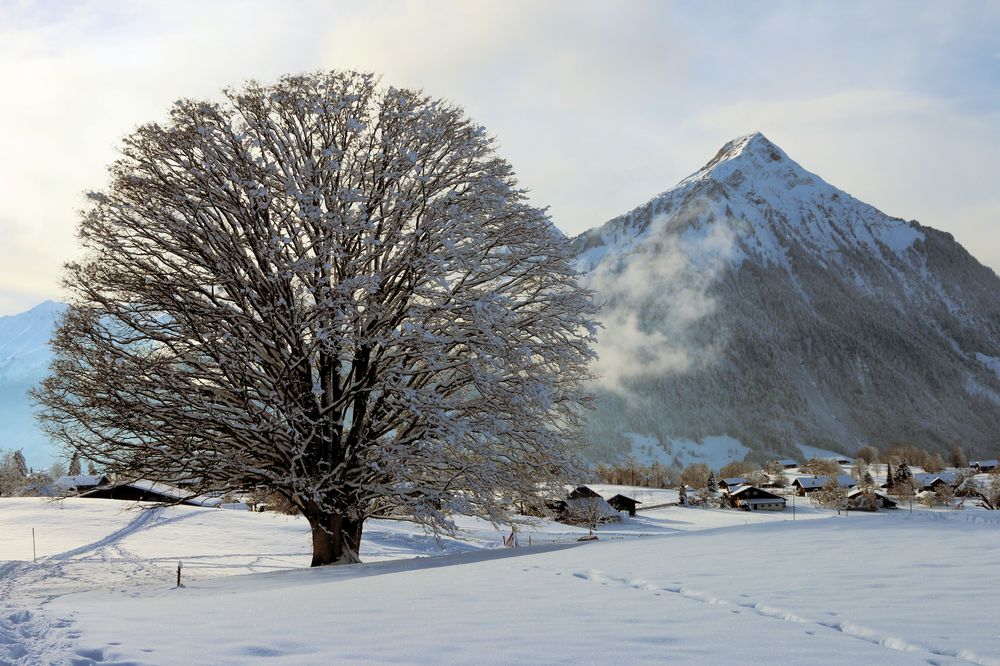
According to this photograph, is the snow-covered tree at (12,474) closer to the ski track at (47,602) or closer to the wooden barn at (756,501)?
the ski track at (47,602)

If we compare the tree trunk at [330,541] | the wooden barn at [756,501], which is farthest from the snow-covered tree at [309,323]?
the wooden barn at [756,501]

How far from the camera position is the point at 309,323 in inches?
504

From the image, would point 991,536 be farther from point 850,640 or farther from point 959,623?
point 850,640

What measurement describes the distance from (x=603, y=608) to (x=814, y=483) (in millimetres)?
141747

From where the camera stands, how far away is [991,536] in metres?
10.0

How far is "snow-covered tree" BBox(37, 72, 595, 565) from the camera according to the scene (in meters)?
13.0

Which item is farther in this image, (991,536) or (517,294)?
(517,294)

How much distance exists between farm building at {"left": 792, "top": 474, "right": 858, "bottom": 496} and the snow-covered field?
430ft

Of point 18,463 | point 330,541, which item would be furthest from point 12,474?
point 330,541

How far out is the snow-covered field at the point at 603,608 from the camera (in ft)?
16.2

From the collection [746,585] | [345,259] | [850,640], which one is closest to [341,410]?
[345,259]

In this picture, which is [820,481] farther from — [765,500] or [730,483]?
[765,500]

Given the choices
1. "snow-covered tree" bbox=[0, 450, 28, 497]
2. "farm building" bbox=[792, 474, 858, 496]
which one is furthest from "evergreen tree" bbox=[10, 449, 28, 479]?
"farm building" bbox=[792, 474, 858, 496]

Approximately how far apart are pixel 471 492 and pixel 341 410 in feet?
10.0
